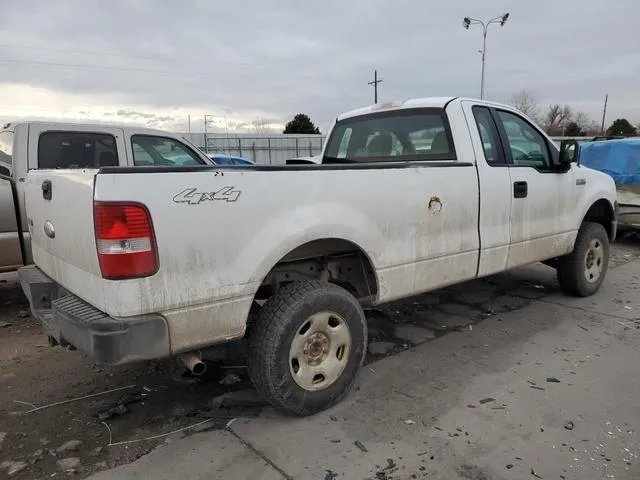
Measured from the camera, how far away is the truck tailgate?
2.54 m

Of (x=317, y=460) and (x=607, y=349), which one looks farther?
(x=607, y=349)

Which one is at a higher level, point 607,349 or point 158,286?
point 158,286

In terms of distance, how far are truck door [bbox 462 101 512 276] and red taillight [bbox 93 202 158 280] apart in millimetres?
2691

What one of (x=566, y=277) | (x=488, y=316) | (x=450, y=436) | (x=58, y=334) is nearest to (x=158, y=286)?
(x=58, y=334)

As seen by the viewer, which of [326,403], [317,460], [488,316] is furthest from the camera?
[488,316]

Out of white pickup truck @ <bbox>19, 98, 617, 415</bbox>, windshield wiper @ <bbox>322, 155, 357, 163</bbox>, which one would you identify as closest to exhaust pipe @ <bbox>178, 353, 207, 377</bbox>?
white pickup truck @ <bbox>19, 98, 617, 415</bbox>

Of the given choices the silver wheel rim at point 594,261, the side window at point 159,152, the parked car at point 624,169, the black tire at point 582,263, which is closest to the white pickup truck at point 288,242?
the black tire at point 582,263

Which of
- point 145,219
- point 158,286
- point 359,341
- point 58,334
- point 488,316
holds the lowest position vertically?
point 488,316

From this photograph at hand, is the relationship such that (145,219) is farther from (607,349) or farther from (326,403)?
(607,349)

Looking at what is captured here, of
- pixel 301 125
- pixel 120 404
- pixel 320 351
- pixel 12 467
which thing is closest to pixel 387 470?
pixel 320 351

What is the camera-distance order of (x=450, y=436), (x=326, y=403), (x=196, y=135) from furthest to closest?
(x=196, y=135)
(x=326, y=403)
(x=450, y=436)

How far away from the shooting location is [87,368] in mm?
4066

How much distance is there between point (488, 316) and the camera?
17.4 ft

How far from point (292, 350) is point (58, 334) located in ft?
4.26
